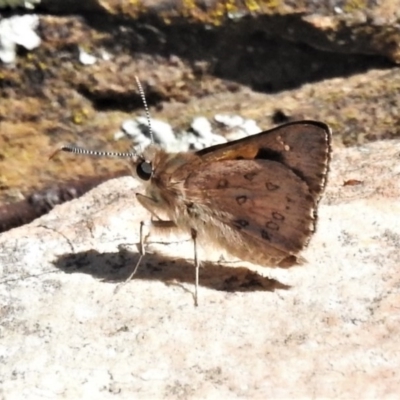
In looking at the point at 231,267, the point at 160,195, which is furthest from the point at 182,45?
the point at 231,267

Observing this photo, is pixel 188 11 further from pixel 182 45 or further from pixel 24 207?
pixel 24 207

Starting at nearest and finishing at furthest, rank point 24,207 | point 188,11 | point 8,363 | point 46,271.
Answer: point 8,363 → point 46,271 → point 188,11 → point 24,207

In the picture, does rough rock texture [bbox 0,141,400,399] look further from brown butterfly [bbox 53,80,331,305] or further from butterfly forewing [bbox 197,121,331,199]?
butterfly forewing [bbox 197,121,331,199]

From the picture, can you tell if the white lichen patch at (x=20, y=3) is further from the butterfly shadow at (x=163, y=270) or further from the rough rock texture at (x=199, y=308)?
the butterfly shadow at (x=163, y=270)

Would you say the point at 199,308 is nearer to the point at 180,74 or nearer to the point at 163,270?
the point at 163,270

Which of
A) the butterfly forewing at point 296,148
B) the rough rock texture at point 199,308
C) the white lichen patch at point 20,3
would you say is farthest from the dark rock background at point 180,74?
the butterfly forewing at point 296,148

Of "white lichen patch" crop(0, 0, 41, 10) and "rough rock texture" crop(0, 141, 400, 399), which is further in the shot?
"white lichen patch" crop(0, 0, 41, 10)

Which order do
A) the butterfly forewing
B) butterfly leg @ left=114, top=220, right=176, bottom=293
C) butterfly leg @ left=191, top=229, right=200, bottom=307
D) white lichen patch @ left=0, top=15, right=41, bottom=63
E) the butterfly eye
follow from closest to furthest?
butterfly leg @ left=191, top=229, right=200, bottom=307, the butterfly forewing, butterfly leg @ left=114, top=220, right=176, bottom=293, the butterfly eye, white lichen patch @ left=0, top=15, right=41, bottom=63

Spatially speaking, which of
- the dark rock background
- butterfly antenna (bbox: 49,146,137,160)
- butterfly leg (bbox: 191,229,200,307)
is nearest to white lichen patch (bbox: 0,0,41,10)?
the dark rock background
